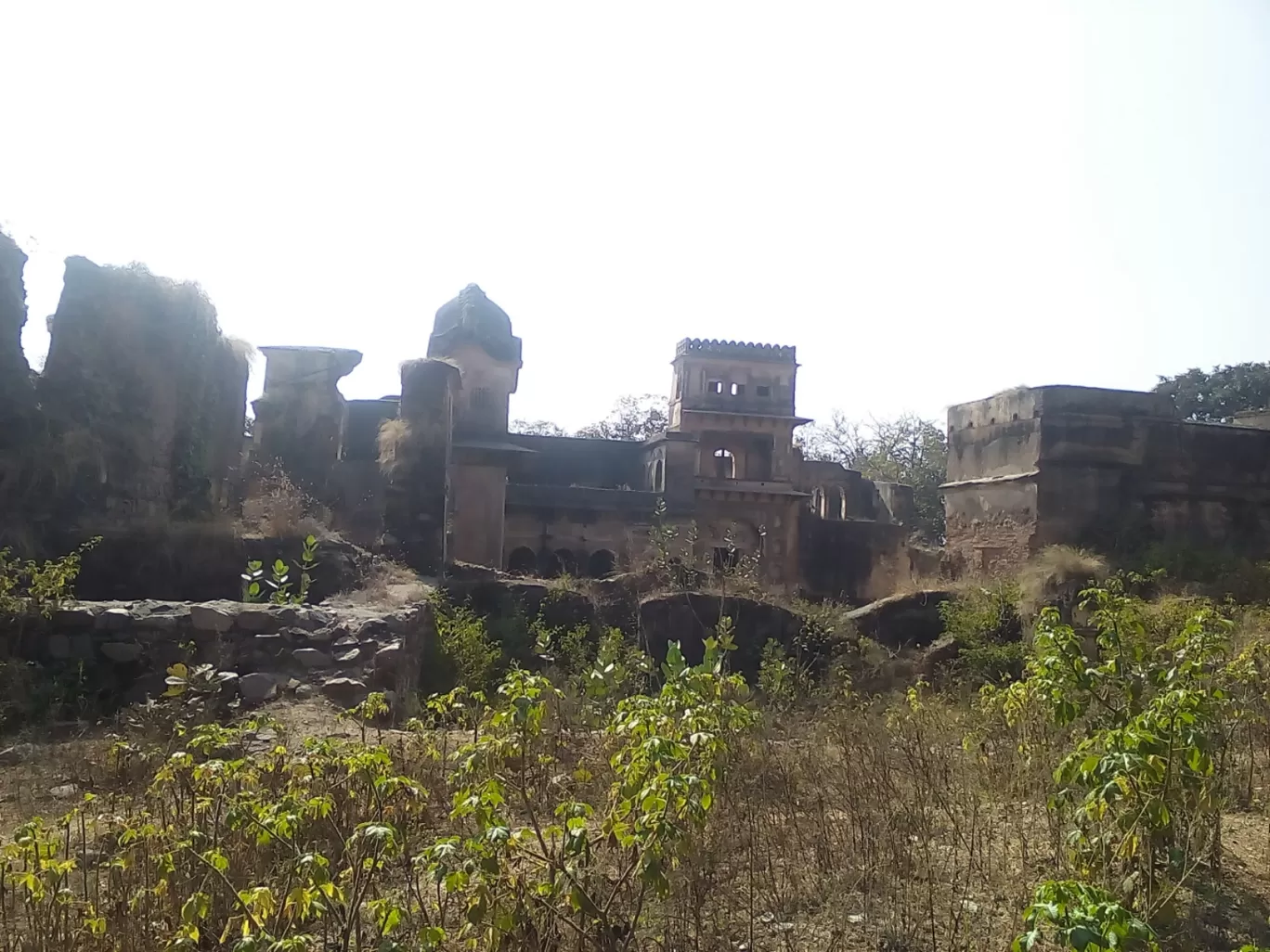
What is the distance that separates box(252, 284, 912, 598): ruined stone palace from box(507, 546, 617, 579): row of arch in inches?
1.2

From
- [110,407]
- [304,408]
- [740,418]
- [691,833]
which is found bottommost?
[691,833]

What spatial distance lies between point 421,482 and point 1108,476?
9305 mm

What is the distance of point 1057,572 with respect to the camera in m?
12.7

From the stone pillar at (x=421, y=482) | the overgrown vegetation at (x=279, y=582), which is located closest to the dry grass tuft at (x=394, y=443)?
the stone pillar at (x=421, y=482)

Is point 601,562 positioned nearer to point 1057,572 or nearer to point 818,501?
point 818,501

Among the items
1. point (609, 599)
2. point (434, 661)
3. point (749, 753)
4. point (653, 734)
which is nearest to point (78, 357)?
point (434, 661)

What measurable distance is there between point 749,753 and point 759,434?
2338cm

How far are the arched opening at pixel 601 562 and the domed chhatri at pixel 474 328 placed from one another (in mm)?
5058

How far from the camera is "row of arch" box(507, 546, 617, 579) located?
21.6m

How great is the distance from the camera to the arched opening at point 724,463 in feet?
92.4

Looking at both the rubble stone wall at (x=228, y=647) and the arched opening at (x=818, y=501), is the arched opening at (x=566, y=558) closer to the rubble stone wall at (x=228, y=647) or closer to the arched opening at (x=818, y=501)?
the arched opening at (x=818, y=501)

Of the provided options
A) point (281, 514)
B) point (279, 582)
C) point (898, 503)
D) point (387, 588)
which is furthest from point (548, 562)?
point (279, 582)

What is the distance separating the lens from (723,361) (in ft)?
95.0

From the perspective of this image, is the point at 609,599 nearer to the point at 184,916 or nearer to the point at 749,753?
the point at 749,753
